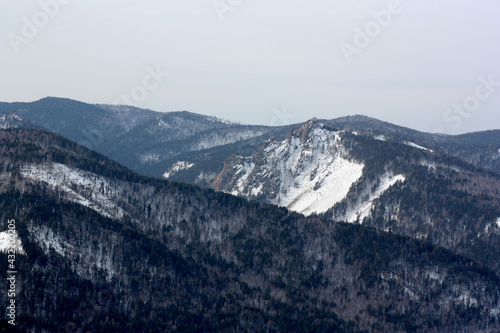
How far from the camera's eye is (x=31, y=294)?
199m

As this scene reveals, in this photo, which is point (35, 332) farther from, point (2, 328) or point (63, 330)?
→ point (2, 328)

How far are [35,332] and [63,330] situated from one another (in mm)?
9743

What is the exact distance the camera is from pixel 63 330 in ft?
642

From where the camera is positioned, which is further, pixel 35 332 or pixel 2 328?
pixel 35 332

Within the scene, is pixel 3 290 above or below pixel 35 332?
above

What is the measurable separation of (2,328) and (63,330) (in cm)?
3098

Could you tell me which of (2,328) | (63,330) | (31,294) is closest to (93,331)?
(63,330)

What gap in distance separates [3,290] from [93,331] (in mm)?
32273

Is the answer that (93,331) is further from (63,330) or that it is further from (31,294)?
(31,294)

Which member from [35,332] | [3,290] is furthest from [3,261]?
[35,332]

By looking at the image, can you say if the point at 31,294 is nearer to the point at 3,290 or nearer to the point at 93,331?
the point at 3,290

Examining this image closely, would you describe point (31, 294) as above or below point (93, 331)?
above

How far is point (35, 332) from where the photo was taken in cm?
18888

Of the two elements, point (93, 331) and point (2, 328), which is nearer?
point (2, 328)
